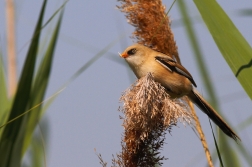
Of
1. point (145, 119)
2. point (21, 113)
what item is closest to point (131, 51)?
point (145, 119)

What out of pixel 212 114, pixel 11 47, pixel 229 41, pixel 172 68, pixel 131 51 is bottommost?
pixel 212 114

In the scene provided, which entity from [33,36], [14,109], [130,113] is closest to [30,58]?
[33,36]

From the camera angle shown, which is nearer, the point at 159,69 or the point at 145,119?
the point at 145,119

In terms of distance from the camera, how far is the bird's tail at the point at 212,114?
2.04 meters

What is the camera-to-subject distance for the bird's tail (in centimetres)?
204

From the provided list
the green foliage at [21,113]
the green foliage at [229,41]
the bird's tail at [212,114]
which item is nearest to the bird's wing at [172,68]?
the bird's tail at [212,114]

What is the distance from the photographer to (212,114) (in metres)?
2.48

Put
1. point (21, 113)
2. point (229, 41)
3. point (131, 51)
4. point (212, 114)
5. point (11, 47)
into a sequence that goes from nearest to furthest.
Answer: point (21, 113), point (229, 41), point (11, 47), point (212, 114), point (131, 51)

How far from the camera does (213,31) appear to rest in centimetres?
150

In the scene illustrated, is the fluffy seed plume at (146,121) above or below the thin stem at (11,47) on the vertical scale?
below

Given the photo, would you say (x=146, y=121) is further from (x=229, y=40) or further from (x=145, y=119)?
(x=229, y=40)

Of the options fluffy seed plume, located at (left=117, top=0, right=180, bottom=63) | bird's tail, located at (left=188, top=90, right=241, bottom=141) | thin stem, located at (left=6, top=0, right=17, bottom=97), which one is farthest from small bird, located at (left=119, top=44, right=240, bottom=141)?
thin stem, located at (left=6, top=0, right=17, bottom=97)

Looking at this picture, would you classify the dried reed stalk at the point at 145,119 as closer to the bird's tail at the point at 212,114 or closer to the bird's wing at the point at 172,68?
the bird's tail at the point at 212,114

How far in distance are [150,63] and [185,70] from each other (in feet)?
0.79
